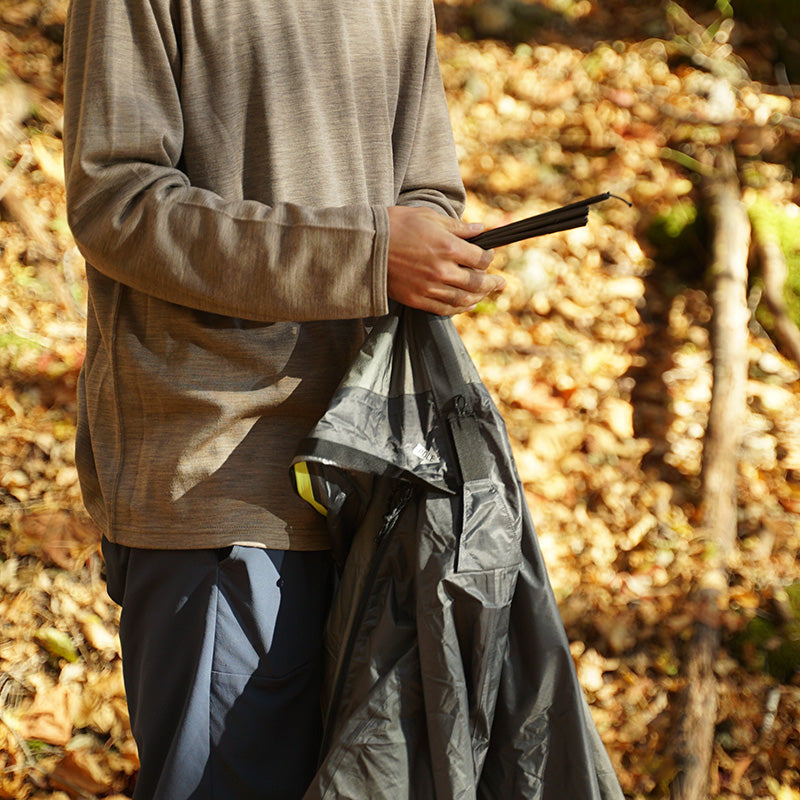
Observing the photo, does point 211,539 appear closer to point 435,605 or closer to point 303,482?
point 303,482

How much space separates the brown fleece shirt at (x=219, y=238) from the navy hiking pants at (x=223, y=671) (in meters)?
0.06

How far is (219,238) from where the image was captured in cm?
117

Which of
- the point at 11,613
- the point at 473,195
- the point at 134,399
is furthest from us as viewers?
the point at 473,195

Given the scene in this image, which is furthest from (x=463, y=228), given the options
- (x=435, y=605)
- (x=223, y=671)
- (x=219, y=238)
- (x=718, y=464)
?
(x=718, y=464)

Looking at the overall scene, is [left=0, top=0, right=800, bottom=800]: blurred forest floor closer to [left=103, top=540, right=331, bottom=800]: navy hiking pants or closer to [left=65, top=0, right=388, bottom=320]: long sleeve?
[left=103, top=540, right=331, bottom=800]: navy hiking pants

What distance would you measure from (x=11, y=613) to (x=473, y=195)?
10.3ft

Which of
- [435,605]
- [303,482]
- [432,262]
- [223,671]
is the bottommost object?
[223,671]

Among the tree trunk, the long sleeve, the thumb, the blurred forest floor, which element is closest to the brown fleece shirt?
the long sleeve

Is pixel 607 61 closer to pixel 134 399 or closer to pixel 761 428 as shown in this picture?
pixel 761 428

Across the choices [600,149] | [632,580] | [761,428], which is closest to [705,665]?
[632,580]

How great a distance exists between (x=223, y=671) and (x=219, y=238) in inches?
28.3

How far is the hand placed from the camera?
1.19 metres

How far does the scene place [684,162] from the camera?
14.6 feet

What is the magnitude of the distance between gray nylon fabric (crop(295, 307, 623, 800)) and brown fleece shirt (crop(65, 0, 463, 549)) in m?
0.13
